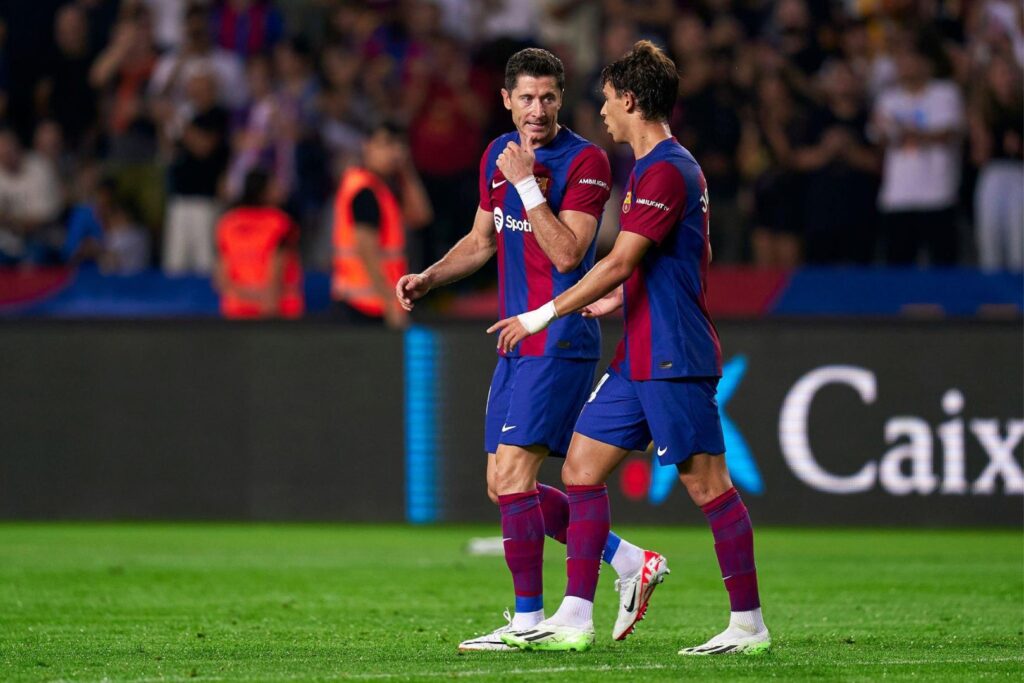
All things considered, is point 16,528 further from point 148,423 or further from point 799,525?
point 799,525

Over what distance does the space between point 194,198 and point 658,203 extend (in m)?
9.32

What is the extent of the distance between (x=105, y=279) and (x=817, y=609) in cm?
793

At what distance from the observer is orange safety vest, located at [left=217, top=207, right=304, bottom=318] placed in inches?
542

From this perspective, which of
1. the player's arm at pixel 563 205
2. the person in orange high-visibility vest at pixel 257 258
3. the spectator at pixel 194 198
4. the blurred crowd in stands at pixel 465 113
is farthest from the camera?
the spectator at pixel 194 198

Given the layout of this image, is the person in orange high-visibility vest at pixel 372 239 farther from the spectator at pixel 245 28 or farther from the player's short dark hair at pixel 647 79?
the player's short dark hair at pixel 647 79

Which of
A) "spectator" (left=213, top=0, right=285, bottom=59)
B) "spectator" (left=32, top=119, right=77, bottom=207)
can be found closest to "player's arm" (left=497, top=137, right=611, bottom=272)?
"spectator" (left=32, top=119, right=77, bottom=207)

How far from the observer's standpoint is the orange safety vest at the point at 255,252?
13766mm

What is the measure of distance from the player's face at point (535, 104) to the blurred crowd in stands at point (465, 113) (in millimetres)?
7511

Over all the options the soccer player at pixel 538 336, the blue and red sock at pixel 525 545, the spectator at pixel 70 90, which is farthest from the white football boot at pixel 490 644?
the spectator at pixel 70 90

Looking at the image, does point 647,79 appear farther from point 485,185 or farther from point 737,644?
point 737,644

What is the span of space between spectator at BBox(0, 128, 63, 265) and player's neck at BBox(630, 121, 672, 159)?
972 centimetres

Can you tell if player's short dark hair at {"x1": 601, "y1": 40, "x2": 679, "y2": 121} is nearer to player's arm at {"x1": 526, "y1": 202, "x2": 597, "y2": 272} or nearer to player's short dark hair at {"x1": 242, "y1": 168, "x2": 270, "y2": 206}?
player's arm at {"x1": 526, "y1": 202, "x2": 597, "y2": 272}

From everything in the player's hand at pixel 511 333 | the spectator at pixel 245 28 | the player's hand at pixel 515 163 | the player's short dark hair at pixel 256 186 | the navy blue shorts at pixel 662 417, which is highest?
the spectator at pixel 245 28

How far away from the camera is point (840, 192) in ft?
47.1
